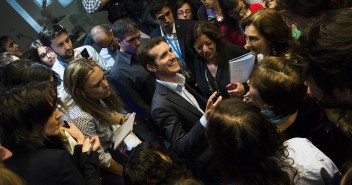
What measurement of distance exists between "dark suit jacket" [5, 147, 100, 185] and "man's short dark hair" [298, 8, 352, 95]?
1.21 metres

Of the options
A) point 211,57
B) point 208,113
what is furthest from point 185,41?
point 208,113

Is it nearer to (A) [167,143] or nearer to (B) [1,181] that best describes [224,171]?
(B) [1,181]

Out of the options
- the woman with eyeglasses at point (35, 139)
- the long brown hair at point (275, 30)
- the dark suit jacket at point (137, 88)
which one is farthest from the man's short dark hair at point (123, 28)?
the woman with eyeglasses at point (35, 139)

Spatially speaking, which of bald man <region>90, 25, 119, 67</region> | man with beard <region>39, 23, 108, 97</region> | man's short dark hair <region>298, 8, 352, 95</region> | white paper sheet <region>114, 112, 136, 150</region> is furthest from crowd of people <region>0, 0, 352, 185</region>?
bald man <region>90, 25, 119, 67</region>

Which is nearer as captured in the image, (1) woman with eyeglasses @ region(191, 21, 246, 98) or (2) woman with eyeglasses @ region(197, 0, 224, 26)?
(1) woman with eyeglasses @ region(191, 21, 246, 98)

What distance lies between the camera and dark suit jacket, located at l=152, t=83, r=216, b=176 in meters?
2.05

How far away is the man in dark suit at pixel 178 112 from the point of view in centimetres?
207

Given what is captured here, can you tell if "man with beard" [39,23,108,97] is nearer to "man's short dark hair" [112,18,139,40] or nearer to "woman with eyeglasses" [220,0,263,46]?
"man's short dark hair" [112,18,139,40]

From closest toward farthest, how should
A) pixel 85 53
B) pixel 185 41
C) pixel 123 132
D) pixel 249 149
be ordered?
pixel 249 149 → pixel 123 132 → pixel 185 41 → pixel 85 53

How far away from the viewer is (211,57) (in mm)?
2857

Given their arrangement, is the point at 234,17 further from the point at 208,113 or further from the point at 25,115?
the point at 25,115

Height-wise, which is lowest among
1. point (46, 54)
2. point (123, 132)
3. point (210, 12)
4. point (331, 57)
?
point (210, 12)

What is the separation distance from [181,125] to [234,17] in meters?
1.61

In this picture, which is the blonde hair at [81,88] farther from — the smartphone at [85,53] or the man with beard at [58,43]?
the smartphone at [85,53]
